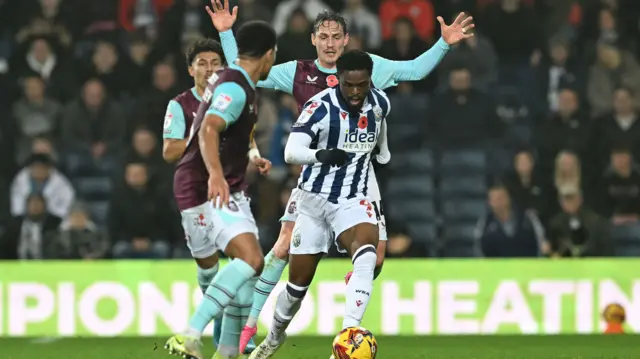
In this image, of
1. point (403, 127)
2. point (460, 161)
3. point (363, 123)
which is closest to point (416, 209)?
point (460, 161)

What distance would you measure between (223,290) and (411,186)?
7.60 metres

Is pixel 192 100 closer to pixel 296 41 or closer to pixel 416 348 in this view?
pixel 416 348

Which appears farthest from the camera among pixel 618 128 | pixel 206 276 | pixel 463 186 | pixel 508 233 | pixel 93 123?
pixel 93 123

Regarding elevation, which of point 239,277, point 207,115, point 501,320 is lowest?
point 501,320

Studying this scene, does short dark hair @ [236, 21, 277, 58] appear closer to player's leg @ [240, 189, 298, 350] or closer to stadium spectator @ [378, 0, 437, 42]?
player's leg @ [240, 189, 298, 350]

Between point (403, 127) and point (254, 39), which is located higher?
point (254, 39)

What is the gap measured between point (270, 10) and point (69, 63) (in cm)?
254

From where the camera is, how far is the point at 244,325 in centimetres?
858

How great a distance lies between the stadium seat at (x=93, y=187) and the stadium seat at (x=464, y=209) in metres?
3.90

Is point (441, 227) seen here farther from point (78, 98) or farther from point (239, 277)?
point (239, 277)

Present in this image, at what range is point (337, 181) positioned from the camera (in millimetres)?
8172

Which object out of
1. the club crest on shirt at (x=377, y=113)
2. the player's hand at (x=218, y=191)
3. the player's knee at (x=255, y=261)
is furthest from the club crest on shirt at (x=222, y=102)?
the club crest on shirt at (x=377, y=113)

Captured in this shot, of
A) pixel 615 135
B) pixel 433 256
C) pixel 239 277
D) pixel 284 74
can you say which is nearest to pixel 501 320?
pixel 433 256

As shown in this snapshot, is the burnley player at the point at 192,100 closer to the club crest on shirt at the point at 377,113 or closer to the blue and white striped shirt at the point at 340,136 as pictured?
the blue and white striped shirt at the point at 340,136
